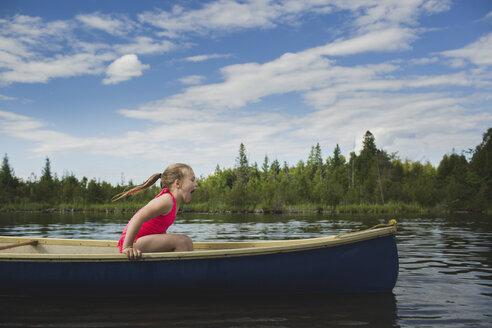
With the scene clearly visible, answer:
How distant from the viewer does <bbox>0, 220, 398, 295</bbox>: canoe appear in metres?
4.57

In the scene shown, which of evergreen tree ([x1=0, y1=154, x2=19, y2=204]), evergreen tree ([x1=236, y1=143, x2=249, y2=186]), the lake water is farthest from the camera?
evergreen tree ([x1=236, y1=143, x2=249, y2=186])

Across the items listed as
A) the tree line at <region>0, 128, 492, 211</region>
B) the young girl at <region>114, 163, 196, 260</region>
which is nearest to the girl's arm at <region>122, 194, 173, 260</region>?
the young girl at <region>114, 163, 196, 260</region>

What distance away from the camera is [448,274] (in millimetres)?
6262

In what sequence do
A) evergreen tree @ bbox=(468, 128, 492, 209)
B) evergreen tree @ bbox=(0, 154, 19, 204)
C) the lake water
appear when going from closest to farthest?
the lake water → evergreen tree @ bbox=(468, 128, 492, 209) → evergreen tree @ bbox=(0, 154, 19, 204)

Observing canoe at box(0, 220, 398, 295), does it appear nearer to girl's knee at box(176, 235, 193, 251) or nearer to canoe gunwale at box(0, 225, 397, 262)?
canoe gunwale at box(0, 225, 397, 262)

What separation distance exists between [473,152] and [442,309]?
51526mm

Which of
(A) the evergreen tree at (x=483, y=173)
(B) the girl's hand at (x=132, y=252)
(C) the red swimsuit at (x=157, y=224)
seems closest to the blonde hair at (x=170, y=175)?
(C) the red swimsuit at (x=157, y=224)

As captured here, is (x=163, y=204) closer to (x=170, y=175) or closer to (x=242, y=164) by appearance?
(x=170, y=175)

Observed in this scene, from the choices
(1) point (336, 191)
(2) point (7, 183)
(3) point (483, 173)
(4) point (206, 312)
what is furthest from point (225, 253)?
(2) point (7, 183)

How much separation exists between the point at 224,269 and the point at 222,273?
0.18 feet

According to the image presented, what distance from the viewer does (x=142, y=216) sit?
4270 mm

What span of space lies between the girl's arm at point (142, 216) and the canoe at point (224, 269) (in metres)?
0.15

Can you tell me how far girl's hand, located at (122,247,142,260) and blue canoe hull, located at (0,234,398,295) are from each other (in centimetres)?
15

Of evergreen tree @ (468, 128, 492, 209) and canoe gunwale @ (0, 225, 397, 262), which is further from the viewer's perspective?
evergreen tree @ (468, 128, 492, 209)
